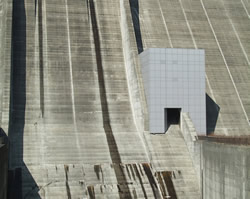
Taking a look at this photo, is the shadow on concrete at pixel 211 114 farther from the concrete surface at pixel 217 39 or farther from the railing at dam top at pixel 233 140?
the railing at dam top at pixel 233 140

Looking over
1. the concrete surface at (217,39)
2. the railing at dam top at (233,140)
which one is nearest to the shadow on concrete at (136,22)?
the concrete surface at (217,39)

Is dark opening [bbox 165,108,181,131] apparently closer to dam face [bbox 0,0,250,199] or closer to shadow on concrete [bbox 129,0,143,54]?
dam face [bbox 0,0,250,199]

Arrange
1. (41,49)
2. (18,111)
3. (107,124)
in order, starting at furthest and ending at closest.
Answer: (41,49), (107,124), (18,111)


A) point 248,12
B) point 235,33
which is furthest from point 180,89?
point 248,12

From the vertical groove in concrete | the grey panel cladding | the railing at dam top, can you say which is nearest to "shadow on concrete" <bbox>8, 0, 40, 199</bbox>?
the vertical groove in concrete

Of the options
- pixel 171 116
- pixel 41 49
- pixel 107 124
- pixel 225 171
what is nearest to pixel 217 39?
pixel 171 116

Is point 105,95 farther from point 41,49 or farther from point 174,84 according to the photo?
point 41,49
